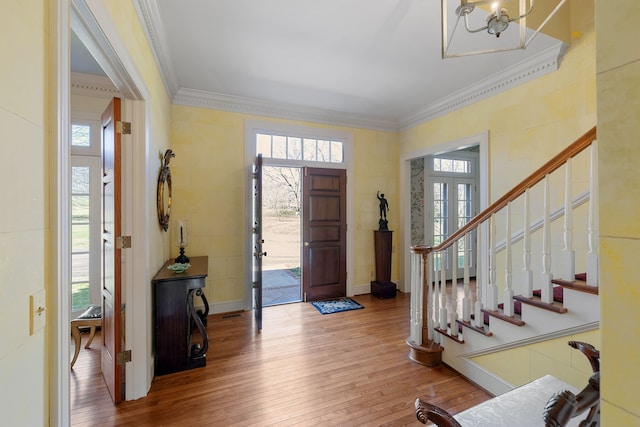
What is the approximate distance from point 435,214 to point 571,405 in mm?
4985

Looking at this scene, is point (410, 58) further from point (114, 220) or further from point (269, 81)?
point (114, 220)

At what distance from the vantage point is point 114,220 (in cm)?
196

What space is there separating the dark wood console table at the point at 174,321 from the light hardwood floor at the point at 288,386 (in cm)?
9

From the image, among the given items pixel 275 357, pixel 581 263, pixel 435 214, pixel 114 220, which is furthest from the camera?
pixel 435 214

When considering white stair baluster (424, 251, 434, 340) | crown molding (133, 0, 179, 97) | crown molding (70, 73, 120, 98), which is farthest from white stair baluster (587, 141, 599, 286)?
crown molding (70, 73, 120, 98)

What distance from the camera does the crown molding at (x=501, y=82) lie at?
265 centimetres

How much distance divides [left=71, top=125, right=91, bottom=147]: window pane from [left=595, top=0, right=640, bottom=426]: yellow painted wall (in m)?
4.19

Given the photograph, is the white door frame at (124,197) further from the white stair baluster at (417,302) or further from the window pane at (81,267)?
the white stair baluster at (417,302)

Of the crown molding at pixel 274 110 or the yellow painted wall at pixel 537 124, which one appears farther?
the crown molding at pixel 274 110

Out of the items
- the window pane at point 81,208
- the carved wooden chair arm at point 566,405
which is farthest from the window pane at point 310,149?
the carved wooden chair arm at point 566,405

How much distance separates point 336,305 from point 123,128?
325 centimetres
